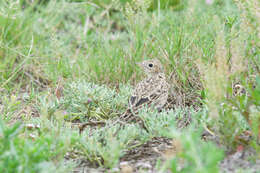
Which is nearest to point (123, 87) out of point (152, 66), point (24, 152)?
point (152, 66)

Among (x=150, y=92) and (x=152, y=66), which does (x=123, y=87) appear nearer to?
(x=150, y=92)

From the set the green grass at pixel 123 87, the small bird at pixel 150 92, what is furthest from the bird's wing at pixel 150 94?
the green grass at pixel 123 87

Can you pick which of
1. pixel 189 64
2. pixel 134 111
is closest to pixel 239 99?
pixel 134 111

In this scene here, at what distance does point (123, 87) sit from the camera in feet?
14.5

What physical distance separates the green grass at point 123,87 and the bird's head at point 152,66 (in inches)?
5.3

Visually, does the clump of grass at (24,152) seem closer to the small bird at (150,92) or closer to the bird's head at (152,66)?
the small bird at (150,92)

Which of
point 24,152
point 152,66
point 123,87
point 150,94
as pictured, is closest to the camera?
point 24,152

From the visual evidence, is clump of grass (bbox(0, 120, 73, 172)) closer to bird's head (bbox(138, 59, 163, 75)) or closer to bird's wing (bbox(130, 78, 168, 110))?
bird's wing (bbox(130, 78, 168, 110))

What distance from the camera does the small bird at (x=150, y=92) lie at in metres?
3.95

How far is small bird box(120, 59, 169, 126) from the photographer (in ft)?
12.9

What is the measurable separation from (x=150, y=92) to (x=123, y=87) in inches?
13.0

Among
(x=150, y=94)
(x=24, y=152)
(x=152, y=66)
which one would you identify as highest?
(x=152, y=66)

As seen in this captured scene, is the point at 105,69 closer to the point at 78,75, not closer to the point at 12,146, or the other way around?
the point at 78,75

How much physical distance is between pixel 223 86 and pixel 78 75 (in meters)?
2.73
